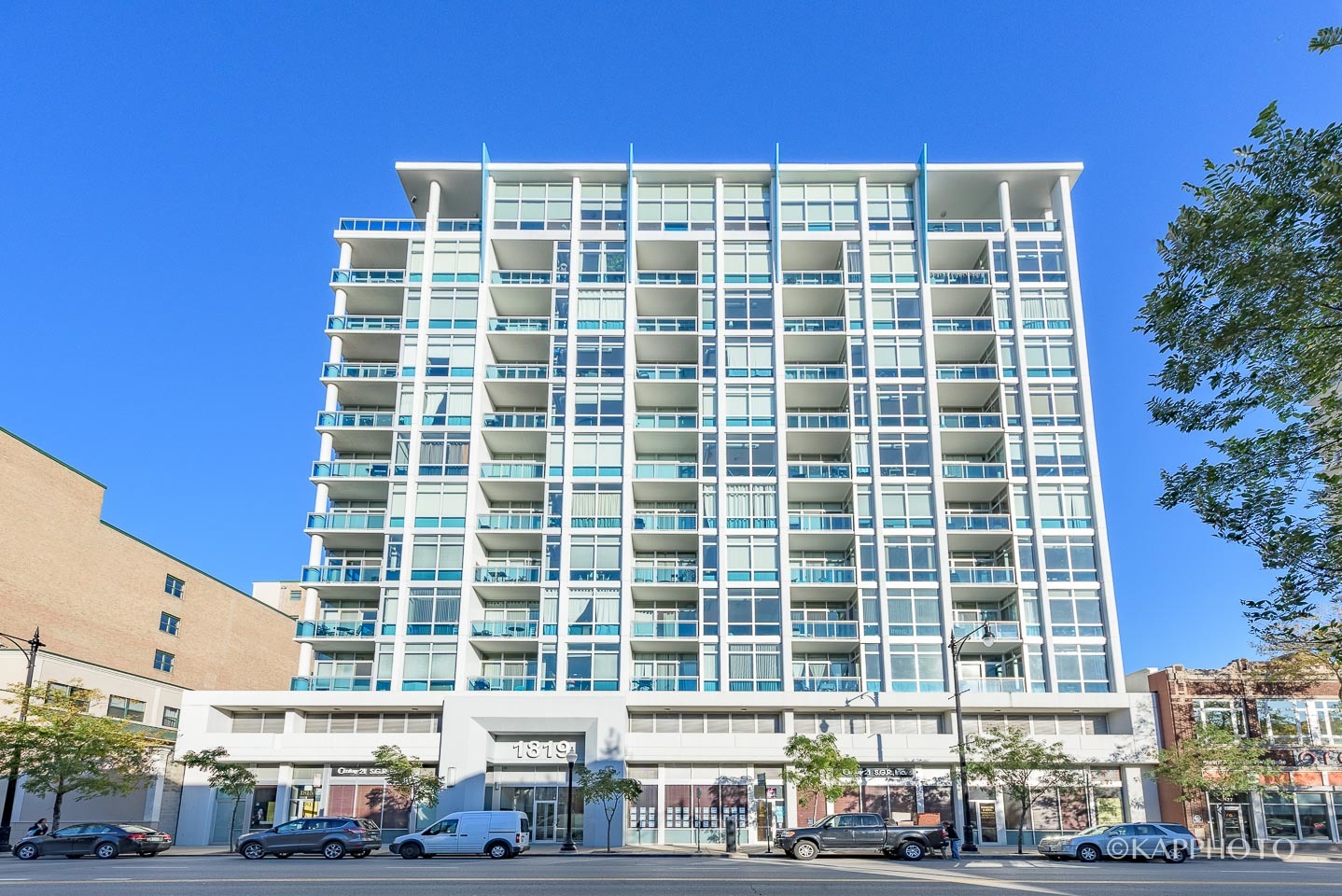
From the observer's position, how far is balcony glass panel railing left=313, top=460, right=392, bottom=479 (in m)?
51.3

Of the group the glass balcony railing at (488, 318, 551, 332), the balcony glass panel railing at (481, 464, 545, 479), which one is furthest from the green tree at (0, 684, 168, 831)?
the glass balcony railing at (488, 318, 551, 332)

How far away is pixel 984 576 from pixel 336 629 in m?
32.2

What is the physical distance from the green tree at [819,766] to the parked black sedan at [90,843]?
24914 millimetres

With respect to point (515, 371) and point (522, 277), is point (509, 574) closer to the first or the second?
point (515, 371)

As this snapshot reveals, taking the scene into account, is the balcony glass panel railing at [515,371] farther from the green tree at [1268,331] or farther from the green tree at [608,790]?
the green tree at [1268,331]

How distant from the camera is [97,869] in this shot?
2462cm

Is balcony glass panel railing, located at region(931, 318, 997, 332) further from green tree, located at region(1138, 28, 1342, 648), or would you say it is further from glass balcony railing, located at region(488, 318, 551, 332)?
green tree, located at region(1138, 28, 1342, 648)

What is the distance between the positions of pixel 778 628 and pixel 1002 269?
23.6 metres

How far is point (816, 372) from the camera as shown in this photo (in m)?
54.3

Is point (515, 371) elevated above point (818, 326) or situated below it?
below

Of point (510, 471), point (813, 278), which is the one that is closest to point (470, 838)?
point (510, 471)

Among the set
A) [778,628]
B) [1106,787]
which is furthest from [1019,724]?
[778,628]

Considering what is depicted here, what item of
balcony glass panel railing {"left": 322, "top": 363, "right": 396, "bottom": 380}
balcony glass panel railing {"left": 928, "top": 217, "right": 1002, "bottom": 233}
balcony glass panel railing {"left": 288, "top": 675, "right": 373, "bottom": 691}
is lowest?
balcony glass panel railing {"left": 288, "top": 675, "right": 373, "bottom": 691}

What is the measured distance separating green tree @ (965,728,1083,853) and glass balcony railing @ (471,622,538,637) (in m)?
21.2
